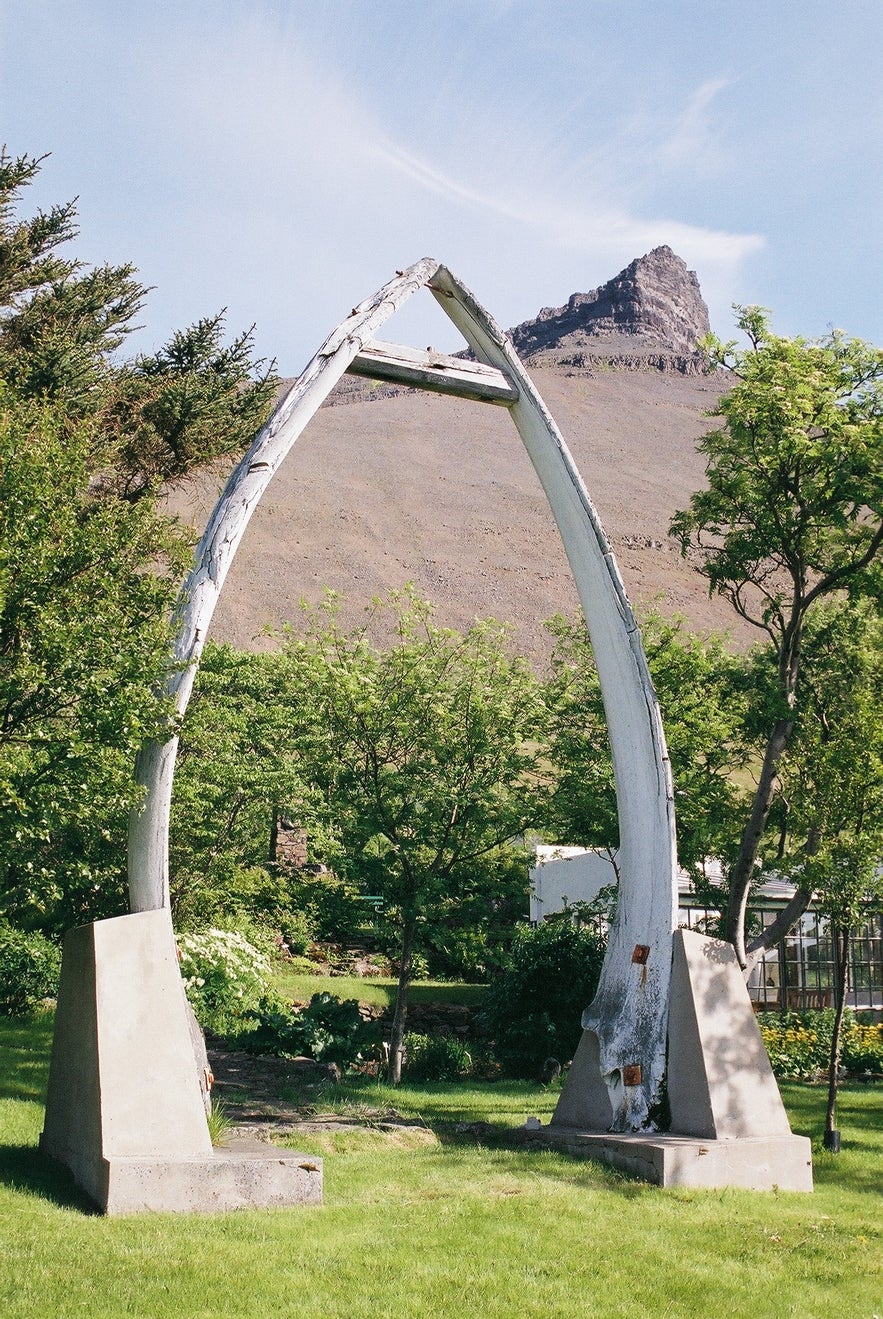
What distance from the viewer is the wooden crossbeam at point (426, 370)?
9.62 metres

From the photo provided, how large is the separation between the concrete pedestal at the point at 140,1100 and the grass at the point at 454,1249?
0.76 ft

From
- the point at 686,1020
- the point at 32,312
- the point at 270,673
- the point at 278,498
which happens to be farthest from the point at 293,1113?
the point at 278,498

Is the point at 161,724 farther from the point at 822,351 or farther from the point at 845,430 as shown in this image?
the point at 822,351

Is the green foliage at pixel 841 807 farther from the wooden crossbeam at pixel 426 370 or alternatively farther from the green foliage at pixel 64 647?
the green foliage at pixel 64 647

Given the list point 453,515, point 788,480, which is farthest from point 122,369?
point 453,515

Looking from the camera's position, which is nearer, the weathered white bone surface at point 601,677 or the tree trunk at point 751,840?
the weathered white bone surface at point 601,677

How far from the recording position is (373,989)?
22.4m

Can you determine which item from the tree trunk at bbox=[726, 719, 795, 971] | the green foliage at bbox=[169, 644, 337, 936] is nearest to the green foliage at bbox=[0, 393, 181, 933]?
the green foliage at bbox=[169, 644, 337, 936]

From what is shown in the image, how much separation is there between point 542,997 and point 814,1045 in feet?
15.7

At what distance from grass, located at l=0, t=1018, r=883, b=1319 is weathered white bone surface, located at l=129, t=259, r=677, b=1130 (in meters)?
1.23

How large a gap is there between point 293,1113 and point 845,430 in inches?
344

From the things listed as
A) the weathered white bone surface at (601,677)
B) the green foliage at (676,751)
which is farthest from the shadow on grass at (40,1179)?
the green foliage at (676,751)

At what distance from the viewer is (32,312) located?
19516 mm

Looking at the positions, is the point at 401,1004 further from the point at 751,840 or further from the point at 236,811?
the point at 751,840
